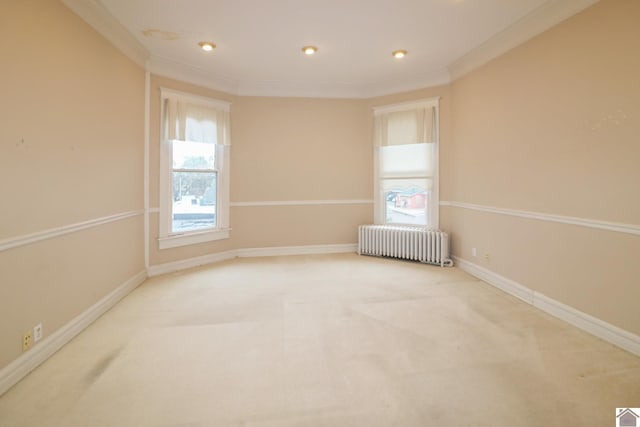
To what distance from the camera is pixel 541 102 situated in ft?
9.95

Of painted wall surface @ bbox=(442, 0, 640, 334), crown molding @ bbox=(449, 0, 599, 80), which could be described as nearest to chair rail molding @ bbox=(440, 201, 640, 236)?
painted wall surface @ bbox=(442, 0, 640, 334)

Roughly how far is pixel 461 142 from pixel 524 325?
2.53 m

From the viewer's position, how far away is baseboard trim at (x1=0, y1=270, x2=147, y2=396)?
1.89 meters

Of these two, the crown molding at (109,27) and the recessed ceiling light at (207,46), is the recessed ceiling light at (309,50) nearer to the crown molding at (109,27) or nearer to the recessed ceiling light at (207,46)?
the recessed ceiling light at (207,46)

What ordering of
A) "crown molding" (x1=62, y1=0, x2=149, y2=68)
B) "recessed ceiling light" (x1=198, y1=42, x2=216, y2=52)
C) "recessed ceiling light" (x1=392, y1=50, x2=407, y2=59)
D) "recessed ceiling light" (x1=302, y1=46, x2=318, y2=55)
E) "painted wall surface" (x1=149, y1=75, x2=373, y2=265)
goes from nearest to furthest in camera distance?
"crown molding" (x1=62, y1=0, x2=149, y2=68) → "recessed ceiling light" (x1=198, y1=42, x2=216, y2=52) → "recessed ceiling light" (x1=302, y1=46, x2=318, y2=55) → "recessed ceiling light" (x1=392, y1=50, x2=407, y2=59) → "painted wall surface" (x1=149, y1=75, x2=373, y2=265)

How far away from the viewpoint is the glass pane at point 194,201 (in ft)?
14.5

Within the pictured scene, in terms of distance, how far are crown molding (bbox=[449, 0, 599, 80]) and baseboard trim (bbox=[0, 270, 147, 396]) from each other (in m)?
4.74

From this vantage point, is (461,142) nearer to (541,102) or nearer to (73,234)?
(541,102)

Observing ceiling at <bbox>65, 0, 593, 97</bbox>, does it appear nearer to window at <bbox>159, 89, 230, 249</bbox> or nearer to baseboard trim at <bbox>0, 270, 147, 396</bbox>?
window at <bbox>159, 89, 230, 249</bbox>

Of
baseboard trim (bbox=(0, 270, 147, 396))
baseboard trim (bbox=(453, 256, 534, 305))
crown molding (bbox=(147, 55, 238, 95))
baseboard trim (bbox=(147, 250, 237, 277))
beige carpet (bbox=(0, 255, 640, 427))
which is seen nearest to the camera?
beige carpet (bbox=(0, 255, 640, 427))

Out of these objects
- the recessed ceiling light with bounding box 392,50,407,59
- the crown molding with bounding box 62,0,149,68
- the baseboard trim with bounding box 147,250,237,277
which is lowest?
the baseboard trim with bounding box 147,250,237,277

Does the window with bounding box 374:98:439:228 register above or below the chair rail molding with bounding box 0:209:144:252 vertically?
above

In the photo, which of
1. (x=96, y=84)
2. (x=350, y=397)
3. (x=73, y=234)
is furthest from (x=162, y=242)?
(x=350, y=397)

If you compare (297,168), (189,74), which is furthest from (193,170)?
(297,168)
